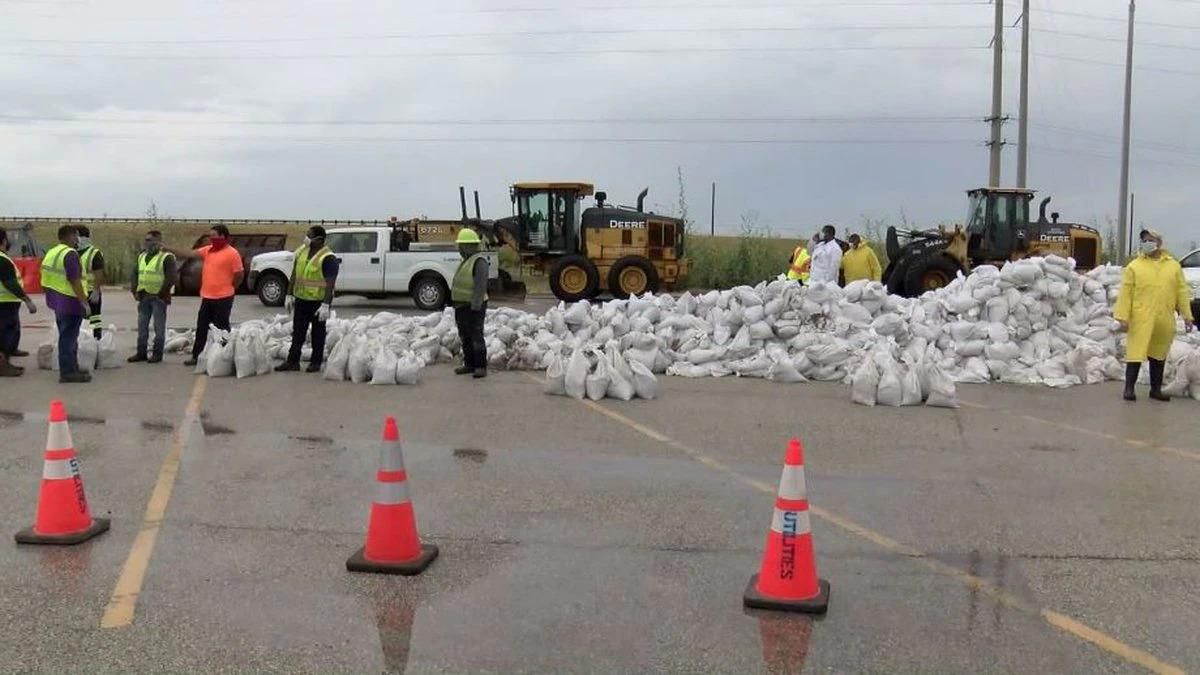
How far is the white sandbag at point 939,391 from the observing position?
1014cm

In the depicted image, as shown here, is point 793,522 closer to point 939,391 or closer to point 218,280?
point 939,391

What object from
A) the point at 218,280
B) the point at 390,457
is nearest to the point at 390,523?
the point at 390,457

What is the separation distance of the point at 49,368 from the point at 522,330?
562 cm

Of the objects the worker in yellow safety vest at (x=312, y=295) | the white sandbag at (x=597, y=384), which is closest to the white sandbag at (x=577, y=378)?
the white sandbag at (x=597, y=384)

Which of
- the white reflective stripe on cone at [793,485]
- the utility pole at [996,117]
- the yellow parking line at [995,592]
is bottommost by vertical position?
the yellow parking line at [995,592]

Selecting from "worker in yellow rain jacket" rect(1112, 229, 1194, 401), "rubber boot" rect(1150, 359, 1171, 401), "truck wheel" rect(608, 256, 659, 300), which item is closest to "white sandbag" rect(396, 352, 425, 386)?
"worker in yellow rain jacket" rect(1112, 229, 1194, 401)

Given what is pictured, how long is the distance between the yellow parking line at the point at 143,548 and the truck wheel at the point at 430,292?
47.1 ft

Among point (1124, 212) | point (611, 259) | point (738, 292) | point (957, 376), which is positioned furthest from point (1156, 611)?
point (1124, 212)

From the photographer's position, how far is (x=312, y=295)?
466 inches

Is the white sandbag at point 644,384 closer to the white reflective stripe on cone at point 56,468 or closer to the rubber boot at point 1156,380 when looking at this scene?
the rubber boot at point 1156,380

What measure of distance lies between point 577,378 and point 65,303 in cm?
558

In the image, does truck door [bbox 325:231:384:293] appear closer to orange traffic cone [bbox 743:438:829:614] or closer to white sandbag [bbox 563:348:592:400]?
white sandbag [bbox 563:348:592:400]

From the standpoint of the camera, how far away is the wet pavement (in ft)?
13.5

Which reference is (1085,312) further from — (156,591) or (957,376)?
(156,591)
